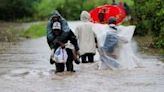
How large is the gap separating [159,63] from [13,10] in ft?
196

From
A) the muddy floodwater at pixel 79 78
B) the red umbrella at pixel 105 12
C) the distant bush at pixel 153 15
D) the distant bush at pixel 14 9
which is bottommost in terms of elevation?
the distant bush at pixel 14 9

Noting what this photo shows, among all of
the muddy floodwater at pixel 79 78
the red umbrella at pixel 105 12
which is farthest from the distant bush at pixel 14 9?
the muddy floodwater at pixel 79 78

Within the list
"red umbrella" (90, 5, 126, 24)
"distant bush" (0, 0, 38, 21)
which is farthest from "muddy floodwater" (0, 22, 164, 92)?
"distant bush" (0, 0, 38, 21)

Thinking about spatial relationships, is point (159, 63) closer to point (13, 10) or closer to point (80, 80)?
point (80, 80)

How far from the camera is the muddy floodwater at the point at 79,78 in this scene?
13.4 meters

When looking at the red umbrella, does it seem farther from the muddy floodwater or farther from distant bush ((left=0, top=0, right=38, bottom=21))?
distant bush ((left=0, top=0, right=38, bottom=21))

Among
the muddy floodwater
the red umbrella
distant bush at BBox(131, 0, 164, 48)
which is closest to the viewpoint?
the muddy floodwater

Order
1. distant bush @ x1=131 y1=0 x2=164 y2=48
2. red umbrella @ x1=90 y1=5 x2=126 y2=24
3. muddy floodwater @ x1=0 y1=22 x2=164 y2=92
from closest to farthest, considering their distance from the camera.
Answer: muddy floodwater @ x1=0 y1=22 x2=164 y2=92, red umbrella @ x1=90 y1=5 x2=126 y2=24, distant bush @ x1=131 y1=0 x2=164 y2=48

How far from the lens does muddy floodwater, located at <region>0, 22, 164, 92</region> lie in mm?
13445

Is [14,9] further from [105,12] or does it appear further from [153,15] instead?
[105,12]

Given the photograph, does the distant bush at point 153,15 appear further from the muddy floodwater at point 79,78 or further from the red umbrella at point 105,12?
the muddy floodwater at point 79,78

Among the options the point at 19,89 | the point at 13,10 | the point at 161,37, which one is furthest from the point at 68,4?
the point at 19,89

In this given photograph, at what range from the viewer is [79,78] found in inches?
596

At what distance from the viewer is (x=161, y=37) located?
23.6 metres
